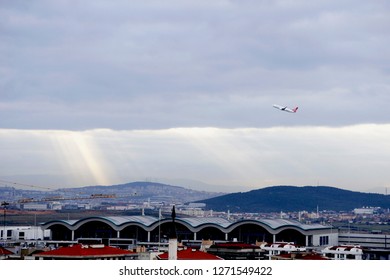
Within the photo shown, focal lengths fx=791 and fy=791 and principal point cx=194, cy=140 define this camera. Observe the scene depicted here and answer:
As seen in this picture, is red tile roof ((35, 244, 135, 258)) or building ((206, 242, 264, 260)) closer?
red tile roof ((35, 244, 135, 258))

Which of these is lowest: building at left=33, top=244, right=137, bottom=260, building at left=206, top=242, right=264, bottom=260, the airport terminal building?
building at left=206, top=242, right=264, bottom=260

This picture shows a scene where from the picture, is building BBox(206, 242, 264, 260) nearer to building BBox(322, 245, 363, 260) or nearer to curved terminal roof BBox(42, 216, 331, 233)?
building BBox(322, 245, 363, 260)

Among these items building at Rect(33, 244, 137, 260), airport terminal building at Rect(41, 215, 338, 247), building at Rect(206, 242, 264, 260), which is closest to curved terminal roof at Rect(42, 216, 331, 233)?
airport terminal building at Rect(41, 215, 338, 247)

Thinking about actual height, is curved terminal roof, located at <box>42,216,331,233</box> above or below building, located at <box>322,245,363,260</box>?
above

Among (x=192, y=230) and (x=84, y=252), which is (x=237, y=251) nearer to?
(x=84, y=252)

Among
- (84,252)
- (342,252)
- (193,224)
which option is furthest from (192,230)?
(84,252)

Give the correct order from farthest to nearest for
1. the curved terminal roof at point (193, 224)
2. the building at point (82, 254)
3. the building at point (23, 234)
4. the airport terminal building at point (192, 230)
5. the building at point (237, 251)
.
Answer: the building at point (23, 234) → the airport terminal building at point (192, 230) → the curved terminal roof at point (193, 224) → the building at point (237, 251) → the building at point (82, 254)

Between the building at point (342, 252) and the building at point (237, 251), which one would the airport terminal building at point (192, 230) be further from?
the building at point (342, 252)

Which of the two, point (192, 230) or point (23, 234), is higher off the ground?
point (192, 230)

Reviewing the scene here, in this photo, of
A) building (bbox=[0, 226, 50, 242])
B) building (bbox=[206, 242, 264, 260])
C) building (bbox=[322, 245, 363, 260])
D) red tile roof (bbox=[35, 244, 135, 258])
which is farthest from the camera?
building (bbox=[0, 226, 50, 242])

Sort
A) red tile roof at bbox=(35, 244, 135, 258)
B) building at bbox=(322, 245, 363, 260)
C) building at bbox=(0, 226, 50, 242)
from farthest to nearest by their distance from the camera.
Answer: building at bbox=(0, 226, 50, 242) → building at bbox=(322, 245, 363, 260) → red tile roof at bbox=(35, 244, 135, 258)

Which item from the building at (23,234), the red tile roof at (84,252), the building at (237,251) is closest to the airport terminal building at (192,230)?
the building at (23,234)
